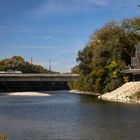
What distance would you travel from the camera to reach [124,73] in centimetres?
9075

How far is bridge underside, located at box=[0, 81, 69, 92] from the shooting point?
14175 centimetres

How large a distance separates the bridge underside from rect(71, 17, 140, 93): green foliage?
1495 inches

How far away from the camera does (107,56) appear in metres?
94.6

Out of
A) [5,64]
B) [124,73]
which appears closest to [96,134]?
[124,73]

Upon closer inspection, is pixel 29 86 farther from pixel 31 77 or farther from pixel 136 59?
pixel 136 59

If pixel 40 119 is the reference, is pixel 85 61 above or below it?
above

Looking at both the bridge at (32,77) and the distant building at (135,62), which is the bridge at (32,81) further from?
the distant building at (135,62)

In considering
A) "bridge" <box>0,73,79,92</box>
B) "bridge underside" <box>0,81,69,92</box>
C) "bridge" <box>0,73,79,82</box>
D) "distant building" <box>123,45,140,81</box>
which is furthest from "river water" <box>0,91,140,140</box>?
"bridge underside" <box>0,81,69,92</box>

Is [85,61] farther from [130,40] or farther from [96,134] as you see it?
[96,134]

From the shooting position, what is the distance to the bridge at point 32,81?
4993 inches

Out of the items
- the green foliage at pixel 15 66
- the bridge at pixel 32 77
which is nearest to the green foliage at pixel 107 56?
the bridge at pixel 32 77

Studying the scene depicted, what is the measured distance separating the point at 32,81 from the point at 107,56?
48.3m

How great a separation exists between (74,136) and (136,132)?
4970mm

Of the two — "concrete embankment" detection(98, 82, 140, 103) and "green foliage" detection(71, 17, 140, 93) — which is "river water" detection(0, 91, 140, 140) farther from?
"green foliage" detection(71, 17, 140, 93)
